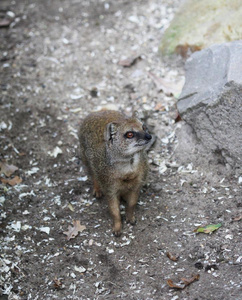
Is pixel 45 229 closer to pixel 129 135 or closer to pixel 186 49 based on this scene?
pixel 129 135

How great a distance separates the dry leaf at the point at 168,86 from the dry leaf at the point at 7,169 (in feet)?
8.51

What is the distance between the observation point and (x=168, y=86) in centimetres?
709

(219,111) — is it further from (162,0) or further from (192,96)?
(162,0)

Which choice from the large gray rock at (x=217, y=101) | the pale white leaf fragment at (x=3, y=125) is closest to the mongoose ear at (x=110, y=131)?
the large gray rock at (x=217, y=101)

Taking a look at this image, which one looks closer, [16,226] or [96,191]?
[16,226]

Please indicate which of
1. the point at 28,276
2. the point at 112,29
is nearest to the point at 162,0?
the point at 112,29

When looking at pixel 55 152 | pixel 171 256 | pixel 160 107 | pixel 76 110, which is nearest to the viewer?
pixel 171 256

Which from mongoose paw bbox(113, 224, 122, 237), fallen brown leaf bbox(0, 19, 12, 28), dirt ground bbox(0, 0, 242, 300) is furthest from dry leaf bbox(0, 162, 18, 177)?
fallen brown leaf bbox(0, 19, 12, 28)

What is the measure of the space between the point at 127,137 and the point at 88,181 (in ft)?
5.51

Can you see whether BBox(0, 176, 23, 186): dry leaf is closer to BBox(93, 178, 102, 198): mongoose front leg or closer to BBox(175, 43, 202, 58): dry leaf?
BBox(93, 178, 102, 198): mongoose front leg

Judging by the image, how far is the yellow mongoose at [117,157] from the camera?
4.88 meters

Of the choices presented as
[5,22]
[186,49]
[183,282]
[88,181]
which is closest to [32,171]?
[88,181]

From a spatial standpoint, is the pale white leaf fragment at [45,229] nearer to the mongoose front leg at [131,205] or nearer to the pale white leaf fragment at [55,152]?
the mongoose front leg at [131,205]

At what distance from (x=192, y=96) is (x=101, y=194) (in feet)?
5.91
